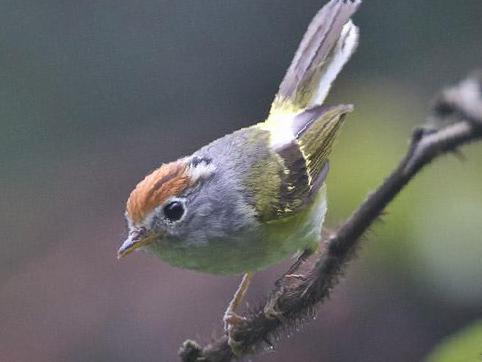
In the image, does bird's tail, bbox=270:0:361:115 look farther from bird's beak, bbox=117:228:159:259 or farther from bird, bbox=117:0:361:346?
bird's beak, bbox=117:228:159:259

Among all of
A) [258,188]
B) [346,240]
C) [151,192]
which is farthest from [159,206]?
[346,240]

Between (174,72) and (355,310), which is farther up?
(174,72)

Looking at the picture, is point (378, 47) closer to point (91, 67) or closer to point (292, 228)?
point (91, 67)

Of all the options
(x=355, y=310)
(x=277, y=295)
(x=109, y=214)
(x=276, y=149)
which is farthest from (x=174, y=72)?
(x=277, y=295)

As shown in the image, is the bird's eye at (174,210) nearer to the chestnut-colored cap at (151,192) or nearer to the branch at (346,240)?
the chestnut-colored cap at (151,192)

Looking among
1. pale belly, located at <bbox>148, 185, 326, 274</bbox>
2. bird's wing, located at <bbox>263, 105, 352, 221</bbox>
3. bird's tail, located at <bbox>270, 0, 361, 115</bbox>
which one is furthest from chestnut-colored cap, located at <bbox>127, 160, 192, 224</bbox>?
bird's tail, located at <bbox>270, 0, 361, 115</bbox>

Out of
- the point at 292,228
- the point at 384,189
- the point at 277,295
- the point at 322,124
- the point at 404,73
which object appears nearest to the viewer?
the point at 384,189

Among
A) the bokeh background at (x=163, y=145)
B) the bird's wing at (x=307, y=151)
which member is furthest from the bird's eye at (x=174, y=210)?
the bokeh background at (x=163, y=145)
